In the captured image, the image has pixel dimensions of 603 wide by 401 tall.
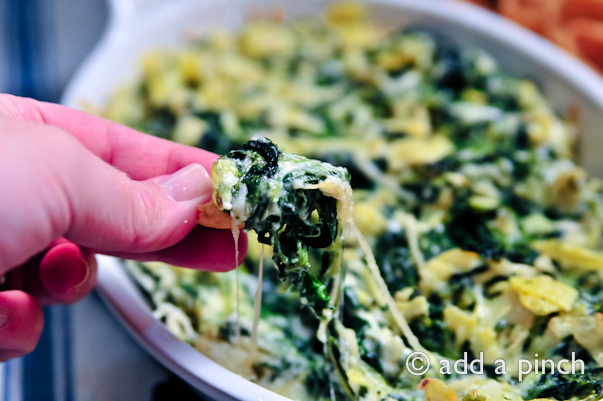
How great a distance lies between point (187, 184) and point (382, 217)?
0.88m

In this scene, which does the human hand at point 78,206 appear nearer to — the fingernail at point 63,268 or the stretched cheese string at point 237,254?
the fingernail at point 63,268

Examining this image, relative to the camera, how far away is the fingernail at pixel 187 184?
135 centimetres

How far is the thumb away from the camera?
1019 millimetres

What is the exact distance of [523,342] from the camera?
1.55m

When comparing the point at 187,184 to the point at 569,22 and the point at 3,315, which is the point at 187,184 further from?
the point at 569,22

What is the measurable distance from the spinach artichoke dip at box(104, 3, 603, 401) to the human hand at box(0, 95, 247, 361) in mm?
173

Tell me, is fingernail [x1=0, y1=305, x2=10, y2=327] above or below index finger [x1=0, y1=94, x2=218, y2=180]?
below

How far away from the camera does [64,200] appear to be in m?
1.06

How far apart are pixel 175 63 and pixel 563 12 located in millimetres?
2135

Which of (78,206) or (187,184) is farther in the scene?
(187,184)

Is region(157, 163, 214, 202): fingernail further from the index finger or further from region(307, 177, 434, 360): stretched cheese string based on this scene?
region(307, 177, 434, 360): stretched cheese string

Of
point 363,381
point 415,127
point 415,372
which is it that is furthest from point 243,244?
point 415,127

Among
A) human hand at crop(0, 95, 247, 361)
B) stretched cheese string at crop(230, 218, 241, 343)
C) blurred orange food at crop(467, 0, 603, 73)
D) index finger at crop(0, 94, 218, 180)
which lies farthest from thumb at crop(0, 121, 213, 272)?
blurred orange food at crop(467, 0, 603, 73)

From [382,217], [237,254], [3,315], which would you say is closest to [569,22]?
[382,217]
